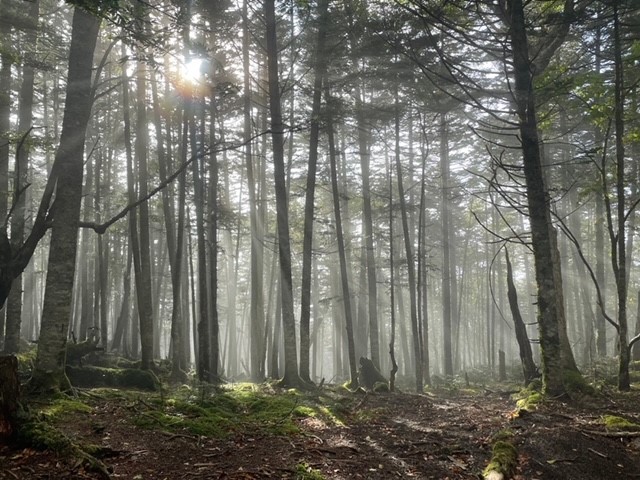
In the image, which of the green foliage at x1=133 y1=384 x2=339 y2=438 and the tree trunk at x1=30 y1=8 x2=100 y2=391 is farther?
the tree trunk at x1=30 y1=8 x2=100 y2=391

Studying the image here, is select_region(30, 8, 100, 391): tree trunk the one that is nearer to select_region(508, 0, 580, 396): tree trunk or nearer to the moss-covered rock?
the moss-covered rock

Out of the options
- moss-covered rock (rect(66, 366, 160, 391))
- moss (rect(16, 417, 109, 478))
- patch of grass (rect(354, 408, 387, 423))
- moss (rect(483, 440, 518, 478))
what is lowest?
patch of grass (rect(354, 408, 387, 423))

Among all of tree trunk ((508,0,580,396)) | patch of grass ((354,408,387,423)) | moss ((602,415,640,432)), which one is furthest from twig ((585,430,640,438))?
patch of grass ((354,408,387,423))

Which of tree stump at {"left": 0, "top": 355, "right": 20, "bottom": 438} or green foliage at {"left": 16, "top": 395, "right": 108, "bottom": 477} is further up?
tree stump at {"left": 0, "top": 355, "right": 20, "bottom": 438}

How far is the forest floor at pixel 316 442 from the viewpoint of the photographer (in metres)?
4.40

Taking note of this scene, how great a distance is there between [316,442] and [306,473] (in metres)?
1.61

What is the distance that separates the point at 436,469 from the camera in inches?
198

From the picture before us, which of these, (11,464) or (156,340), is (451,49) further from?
(156,340)

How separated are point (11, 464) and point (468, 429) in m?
6.36

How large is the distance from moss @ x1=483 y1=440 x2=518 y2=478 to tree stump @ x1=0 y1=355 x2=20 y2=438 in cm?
494

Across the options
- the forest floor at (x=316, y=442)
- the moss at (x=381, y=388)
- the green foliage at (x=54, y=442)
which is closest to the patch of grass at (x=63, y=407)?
the forest floor at (x=316, y=442)

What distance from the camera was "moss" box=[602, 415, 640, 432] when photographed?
5541 millimetres

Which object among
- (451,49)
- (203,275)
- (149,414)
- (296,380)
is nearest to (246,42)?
(451,49)

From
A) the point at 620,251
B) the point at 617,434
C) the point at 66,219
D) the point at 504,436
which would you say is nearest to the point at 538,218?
the point at 620,251
